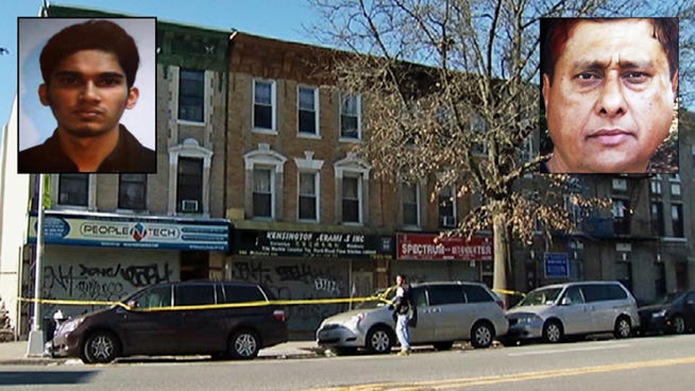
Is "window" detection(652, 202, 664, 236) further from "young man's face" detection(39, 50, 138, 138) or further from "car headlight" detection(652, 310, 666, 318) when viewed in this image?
"young man's face" detection(39, 50, 138, 138)

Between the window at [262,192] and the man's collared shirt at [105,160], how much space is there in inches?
191

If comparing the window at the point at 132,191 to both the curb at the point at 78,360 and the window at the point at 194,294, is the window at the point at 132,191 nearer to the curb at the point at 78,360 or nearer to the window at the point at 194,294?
the curb at the point at 78,360

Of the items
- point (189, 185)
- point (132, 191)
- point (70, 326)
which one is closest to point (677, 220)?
point (189, 185)

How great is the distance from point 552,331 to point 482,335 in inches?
101

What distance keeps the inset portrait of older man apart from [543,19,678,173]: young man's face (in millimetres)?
10778

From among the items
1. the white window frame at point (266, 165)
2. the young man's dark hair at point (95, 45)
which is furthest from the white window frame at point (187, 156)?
the young man's dark hair at point (95, 45)

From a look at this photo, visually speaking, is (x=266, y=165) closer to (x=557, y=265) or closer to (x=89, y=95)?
(x=89, y=95)

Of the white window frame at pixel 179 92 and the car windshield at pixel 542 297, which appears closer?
the car windshield at pixel 542 297

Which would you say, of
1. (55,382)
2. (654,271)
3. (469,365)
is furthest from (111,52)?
(654,271)

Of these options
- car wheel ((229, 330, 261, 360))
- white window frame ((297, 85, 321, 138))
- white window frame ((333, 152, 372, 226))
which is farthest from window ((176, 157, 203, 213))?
car wheel ((229, 330, 261, 360))

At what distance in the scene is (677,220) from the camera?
122 ft

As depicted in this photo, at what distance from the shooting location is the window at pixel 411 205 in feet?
95.7

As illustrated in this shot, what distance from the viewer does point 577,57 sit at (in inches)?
757

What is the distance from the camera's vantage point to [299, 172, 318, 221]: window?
27281 mm
